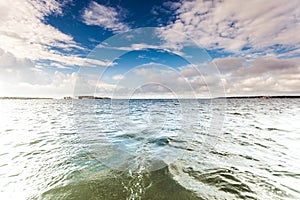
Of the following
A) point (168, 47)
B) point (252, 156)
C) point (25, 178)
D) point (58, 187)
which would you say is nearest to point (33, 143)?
point (25, 178)

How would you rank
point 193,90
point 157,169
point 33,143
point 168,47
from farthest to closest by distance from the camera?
→ point 193,90, point 168,47, point 33,143, point 157,169

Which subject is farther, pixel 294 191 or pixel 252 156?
pixel 252 156

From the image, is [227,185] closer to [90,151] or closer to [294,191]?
[294,191]

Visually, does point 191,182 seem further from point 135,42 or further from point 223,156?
point 135,42

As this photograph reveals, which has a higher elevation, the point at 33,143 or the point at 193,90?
the point at 193,90

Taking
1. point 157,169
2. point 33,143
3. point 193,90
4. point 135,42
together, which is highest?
point 135,42

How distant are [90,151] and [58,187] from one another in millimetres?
3639

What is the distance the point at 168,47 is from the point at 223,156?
7.78 metres

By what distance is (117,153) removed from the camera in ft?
27.8

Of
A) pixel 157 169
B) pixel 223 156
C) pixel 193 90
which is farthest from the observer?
pixel 193 90

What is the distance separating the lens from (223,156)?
7977mm

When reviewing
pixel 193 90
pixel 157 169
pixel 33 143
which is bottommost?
pixel 33 143

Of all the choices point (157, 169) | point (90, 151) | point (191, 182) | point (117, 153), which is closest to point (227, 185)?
point (191, 182)

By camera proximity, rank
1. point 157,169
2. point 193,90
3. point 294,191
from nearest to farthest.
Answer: point 294,191, point 157,169, point 193,90
